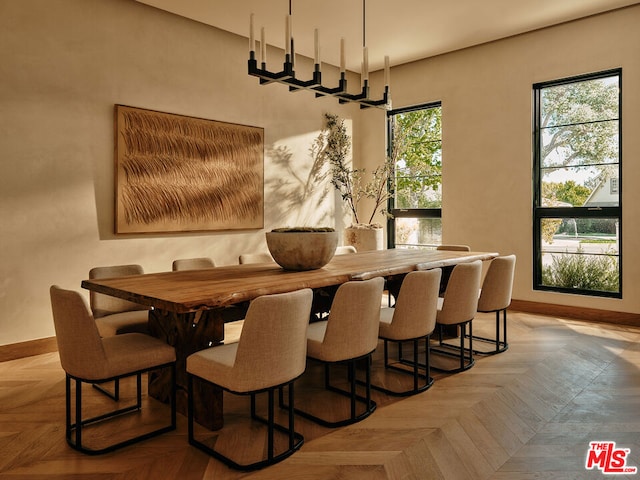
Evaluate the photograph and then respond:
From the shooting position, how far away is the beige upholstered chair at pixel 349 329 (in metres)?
2.61

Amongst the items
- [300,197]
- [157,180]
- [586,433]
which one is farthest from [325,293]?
[300,197]

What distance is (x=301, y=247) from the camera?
10.6 feet

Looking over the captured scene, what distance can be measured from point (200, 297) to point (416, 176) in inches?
202

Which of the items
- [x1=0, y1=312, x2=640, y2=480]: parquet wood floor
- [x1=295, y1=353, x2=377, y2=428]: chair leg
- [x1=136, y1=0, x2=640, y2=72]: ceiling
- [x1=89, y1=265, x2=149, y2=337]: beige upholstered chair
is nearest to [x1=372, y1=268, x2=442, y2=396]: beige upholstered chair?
[x1=295, y1=353, x2=377, y2=428]: chair leg

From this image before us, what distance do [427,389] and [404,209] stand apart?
417 centimetres

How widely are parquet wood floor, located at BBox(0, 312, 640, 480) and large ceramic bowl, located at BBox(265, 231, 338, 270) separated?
2.72 feet

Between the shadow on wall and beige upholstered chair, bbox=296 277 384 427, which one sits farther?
the shadow on wall

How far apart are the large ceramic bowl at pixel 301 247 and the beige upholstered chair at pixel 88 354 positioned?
944mm

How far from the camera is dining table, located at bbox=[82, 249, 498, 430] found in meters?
2.44

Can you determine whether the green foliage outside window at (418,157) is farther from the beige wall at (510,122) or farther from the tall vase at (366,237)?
the tall vase at (366,237)

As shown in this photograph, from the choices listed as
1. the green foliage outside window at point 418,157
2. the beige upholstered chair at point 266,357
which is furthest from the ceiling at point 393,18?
the beige upholstered chair at point 266,357

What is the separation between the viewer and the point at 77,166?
4500 millimetres

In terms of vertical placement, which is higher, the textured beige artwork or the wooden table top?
the textured beige artwork

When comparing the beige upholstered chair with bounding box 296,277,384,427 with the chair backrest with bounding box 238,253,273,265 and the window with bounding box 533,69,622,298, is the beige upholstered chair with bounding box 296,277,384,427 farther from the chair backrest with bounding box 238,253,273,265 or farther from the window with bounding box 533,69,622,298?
the window with bounding box 533,69,622,298
